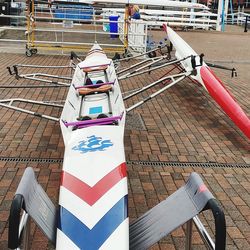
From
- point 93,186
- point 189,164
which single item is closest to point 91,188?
point 93,186

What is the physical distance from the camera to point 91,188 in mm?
3186

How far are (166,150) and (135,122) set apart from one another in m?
1.32

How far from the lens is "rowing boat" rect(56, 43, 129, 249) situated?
2.78 m

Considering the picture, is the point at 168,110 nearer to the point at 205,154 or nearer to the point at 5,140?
the point at 205,154

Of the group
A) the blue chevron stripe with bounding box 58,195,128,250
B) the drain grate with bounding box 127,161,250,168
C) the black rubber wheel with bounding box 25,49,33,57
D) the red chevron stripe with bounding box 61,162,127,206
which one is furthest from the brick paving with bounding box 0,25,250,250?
the black rubber wheel with bounding box 25,49,33,57

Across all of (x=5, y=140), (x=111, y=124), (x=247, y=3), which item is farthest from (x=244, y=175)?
(x=247, y=3)

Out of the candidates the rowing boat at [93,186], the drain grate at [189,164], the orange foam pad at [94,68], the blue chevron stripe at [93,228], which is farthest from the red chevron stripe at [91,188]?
the orange foam pad at [94,68]

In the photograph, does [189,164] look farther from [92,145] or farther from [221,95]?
[92,145]

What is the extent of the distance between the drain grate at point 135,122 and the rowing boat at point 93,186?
1822mm

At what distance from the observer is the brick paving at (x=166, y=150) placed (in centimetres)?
428

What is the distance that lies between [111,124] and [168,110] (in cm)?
350

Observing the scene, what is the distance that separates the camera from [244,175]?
5.33 m

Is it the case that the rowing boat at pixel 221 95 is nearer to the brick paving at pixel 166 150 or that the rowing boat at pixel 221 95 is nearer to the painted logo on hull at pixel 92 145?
the brick paving at pixel 166 150

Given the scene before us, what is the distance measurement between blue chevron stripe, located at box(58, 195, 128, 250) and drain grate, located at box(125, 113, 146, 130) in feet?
12.9
